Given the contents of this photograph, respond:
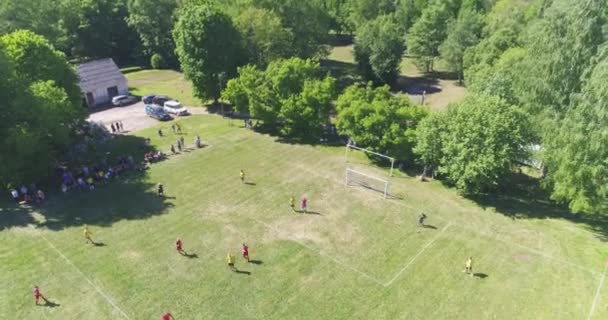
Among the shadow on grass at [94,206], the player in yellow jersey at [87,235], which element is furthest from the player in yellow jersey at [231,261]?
the player in yellow jersey at [87,235]

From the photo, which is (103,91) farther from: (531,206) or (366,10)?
(366,10)

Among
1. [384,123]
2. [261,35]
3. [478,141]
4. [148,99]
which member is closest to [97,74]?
[148,99]

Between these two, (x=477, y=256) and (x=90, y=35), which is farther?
(x=90, y=35)

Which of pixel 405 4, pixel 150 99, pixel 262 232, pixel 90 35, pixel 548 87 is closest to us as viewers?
pixel 262 232

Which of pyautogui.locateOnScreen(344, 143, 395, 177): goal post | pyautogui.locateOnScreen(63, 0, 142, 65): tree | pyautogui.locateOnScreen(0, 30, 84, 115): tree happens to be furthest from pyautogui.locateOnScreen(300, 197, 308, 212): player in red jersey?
pyautogui.locateOnScreen(63, 0, 142, 65): tree

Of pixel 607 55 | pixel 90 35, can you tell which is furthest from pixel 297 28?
pixel 607 55

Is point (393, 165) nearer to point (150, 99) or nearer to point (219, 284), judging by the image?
point (219, 284)

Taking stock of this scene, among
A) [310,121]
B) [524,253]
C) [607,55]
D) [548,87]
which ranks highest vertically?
[607,55]

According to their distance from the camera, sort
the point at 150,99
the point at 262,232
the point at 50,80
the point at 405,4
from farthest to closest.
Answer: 1. the point at 405,4
2. the point at 150,99
3. the point at 50,80
4. the point at 262,232
